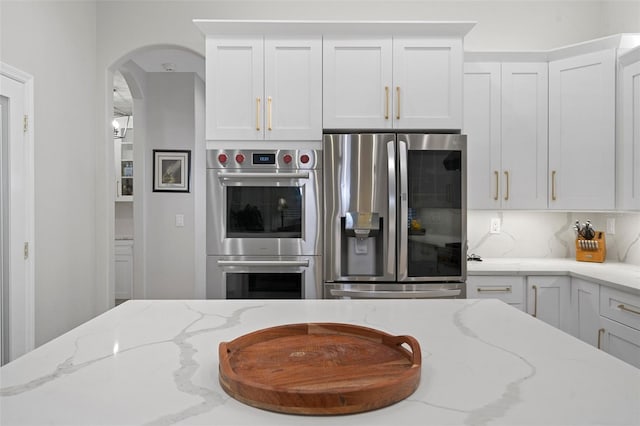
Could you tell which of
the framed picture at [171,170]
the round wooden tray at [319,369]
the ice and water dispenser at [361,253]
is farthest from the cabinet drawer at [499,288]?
the framed picture at [171,170]

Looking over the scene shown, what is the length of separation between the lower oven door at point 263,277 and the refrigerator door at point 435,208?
55cm

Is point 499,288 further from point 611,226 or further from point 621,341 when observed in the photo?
point 611,226

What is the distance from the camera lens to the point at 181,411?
684 millimetres

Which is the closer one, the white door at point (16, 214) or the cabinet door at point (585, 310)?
the white door at point (16, 214)

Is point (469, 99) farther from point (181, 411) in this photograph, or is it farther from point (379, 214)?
point (181, 411)

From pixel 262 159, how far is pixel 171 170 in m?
2.58

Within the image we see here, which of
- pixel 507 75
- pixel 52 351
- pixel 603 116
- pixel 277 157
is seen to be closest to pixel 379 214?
pixel 277 157

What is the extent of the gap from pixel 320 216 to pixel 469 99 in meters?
1.37

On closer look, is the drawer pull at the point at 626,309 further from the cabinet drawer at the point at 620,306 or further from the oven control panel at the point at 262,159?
the oven control panel at the point at 262,159

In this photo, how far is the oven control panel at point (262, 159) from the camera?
2643 mm

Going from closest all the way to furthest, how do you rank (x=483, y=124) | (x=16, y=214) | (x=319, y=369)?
(x=319, y=369), (x=16, y=214), (x=483, y=124)

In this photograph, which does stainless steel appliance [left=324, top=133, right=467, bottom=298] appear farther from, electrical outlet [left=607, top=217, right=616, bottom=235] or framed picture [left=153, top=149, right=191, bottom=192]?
framed picture [left=153, top=149, right=191, bottom=192]

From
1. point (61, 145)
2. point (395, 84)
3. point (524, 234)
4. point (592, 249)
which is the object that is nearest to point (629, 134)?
point (592, 249)

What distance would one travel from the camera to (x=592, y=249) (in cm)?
304
